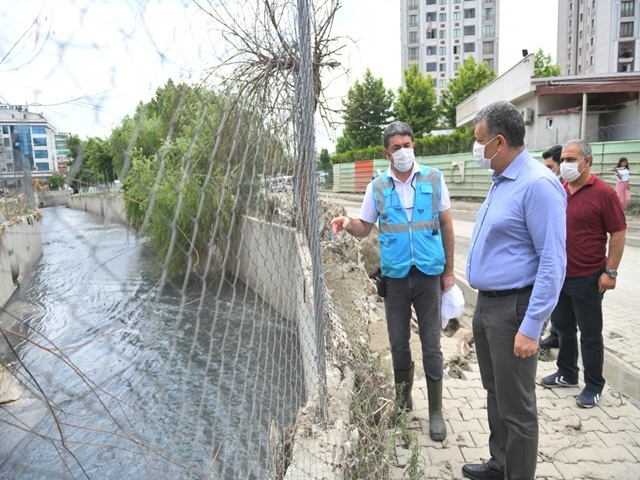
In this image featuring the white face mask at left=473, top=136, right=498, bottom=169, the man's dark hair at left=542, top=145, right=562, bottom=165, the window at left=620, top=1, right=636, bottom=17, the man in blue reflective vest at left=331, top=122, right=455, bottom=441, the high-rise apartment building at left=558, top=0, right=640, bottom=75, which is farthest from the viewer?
the window at left=620, top=1, right=636, bottom=17

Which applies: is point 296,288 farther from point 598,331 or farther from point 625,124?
point 625,124

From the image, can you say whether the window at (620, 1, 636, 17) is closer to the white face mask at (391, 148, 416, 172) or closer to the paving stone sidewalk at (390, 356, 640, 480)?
the paving stone sidewalk at (390, 356, 640, 480)

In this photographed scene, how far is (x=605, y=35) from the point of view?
44219mm

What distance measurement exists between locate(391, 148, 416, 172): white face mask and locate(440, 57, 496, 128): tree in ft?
110

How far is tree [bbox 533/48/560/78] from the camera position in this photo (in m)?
34.3

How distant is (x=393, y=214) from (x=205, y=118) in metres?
1.61

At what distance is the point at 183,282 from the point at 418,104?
34827 mm

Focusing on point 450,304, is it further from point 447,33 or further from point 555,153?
point 447,33

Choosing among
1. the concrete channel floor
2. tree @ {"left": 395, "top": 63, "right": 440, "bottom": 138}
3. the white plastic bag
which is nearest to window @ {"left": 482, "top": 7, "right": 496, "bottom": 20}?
tree @ {"left": 395, "top": 63, "right": 440, "bottom": 138}

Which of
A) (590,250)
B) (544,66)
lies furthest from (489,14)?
(590,250)

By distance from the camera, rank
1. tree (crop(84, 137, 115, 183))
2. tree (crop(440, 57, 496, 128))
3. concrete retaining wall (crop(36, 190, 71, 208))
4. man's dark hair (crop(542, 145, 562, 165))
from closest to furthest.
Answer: tree (crop(84, 137, 115, 183))
concrete retaining wall (crop(36, 190, 71, 208))
man's dark hair (crop(542, 145, 562, 165))
tree (crop(440, 57, 496, 128))

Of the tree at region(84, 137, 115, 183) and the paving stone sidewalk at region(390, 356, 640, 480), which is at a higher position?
the tree at region(84, 137, 115, 183)

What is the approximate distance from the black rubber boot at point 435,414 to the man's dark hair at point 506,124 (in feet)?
5.11

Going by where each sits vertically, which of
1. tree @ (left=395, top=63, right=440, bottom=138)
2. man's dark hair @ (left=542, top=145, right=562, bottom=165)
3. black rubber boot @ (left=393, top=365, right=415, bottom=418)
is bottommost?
black rubber boot @ (left=393, top=365, right=415, bottom=418)
